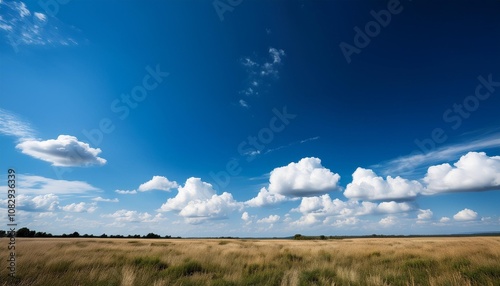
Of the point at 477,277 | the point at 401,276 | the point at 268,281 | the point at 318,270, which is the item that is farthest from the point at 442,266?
the point at 268,281

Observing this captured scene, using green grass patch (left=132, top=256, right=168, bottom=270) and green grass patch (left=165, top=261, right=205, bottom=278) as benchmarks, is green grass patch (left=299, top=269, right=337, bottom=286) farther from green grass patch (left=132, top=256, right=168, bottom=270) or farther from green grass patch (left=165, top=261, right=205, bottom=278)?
green grass patch (left=132, top=256, right=168, bottom=270)

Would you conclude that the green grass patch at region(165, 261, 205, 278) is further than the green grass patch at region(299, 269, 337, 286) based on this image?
Yes

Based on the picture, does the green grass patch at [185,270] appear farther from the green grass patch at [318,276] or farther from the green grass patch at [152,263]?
the green grass patch at [318,276]

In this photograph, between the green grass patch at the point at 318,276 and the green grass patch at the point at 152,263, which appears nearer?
the green grass patch at the point at 318,276

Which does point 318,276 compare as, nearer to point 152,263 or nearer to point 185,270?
point 185,270

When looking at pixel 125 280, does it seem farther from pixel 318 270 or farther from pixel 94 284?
pixel 318 270

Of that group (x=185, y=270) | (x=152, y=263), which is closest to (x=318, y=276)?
A: (x=185, y=270)

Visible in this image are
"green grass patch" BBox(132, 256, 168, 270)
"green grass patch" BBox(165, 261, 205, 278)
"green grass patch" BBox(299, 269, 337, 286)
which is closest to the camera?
"green grass patch" BBox(299, 269, 337, 286)

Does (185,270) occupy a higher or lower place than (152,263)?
lower

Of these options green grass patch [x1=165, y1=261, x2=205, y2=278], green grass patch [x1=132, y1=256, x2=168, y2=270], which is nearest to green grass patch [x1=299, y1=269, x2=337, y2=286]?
green grass patch [x1=165, y1=261, x2=205, y2=278]

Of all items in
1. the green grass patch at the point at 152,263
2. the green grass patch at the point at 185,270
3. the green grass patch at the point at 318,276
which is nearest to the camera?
the green grass patch at the point at 318,276

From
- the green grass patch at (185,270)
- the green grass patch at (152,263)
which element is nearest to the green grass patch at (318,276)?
the green grass patch at (185,270)

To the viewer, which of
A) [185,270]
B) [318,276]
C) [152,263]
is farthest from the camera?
[152,263]

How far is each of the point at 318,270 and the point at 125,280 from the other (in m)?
7.41
